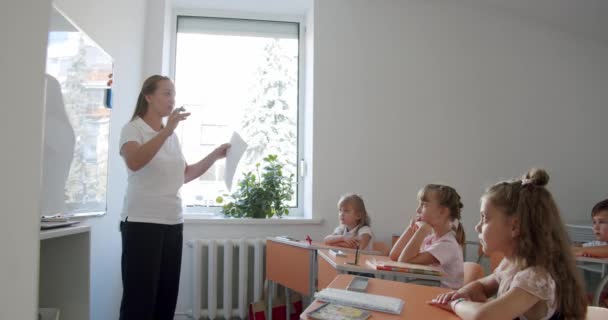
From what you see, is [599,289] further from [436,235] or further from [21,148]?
[21,148]

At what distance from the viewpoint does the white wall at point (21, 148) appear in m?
0.92

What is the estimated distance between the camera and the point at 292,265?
262cm

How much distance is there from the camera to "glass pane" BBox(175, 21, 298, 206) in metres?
3.64

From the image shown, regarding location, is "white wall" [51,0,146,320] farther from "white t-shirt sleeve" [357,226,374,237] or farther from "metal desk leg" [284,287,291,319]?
"white t-shirt sleeve" [357,226,374,237]

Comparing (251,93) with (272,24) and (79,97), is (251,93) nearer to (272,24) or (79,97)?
(272,24)

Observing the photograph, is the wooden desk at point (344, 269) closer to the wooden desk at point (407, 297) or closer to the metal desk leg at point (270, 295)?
the wooden desk at point (407, 297)

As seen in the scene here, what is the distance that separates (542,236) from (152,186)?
59.9 inches

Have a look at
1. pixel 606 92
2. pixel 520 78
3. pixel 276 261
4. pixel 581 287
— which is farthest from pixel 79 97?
pixel 606 92

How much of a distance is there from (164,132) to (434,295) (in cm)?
128

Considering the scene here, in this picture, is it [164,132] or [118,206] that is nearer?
[164,132]

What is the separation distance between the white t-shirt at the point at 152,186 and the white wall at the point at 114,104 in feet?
2.08

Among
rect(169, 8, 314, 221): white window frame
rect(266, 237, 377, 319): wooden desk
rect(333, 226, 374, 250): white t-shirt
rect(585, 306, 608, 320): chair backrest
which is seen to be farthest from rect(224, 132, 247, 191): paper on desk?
rect(585, 306, 608, 320): chair backrest

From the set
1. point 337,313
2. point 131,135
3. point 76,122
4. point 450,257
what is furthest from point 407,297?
point 76,122

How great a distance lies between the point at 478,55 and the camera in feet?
11.9
